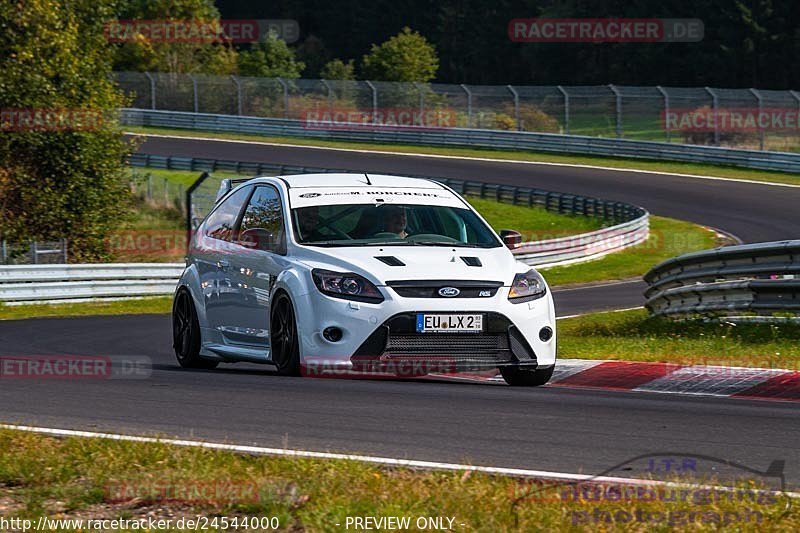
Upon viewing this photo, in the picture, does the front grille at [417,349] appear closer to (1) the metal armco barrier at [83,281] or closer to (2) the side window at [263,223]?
(2) the side window at [263,223]

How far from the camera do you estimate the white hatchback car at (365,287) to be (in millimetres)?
9492

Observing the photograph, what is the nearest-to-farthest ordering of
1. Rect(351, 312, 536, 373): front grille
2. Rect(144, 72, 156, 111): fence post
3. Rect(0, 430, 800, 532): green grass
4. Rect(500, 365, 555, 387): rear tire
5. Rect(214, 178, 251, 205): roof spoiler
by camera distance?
Rect(0, 430, 800, 532): green grass, Rect(351, 312, 536, 373): front grille, Rect(500, 365, 555, 387): rear tire, Rect(214, 178, 251, 205): roof spoiler, Rect(144, 72, 156, 111): fence post

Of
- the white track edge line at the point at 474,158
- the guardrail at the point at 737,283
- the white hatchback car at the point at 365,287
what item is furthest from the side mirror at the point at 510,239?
the white track edge line at the point at 474,158

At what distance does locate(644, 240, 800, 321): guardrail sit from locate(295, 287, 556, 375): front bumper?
4635mm

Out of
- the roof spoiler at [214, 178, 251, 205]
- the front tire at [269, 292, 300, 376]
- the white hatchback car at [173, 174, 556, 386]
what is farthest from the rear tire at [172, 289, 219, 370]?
the front tire at [269, 292, 300, 376]

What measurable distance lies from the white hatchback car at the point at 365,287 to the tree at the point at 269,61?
7551 centimetres

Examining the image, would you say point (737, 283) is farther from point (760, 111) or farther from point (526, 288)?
point (760, 111)

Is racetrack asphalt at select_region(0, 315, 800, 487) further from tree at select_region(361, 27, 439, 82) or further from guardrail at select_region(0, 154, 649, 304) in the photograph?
tree at select_region(361, 27, 439, 82)

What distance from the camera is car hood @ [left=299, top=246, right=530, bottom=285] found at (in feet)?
31.7

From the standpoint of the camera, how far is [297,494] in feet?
18.4

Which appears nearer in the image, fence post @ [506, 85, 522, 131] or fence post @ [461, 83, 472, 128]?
fence post @ [506, 85, 522, 131]

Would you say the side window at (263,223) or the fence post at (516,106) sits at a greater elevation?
the side window at (263,223)

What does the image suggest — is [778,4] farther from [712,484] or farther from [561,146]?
[712,484]

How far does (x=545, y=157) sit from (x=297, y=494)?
50.4 meters
